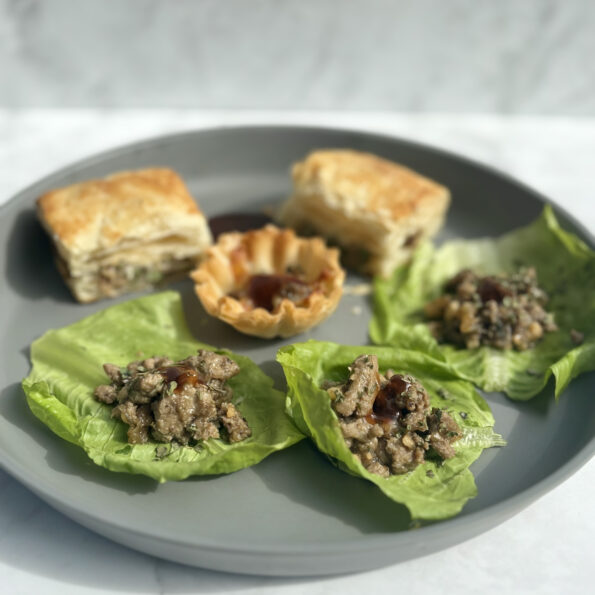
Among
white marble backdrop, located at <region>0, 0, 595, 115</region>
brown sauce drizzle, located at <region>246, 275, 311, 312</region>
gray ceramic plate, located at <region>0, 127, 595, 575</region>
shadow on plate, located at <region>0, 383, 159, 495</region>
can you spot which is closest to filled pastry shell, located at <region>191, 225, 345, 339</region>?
brown sauce drizzle, located at <region>246, 275, 311, 312</region>

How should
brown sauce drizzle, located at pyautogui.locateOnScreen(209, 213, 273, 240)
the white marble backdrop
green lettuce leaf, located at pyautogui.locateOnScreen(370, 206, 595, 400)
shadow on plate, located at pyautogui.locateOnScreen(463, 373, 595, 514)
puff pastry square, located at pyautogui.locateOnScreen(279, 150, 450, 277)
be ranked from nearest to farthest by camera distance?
shadow on plate, located at pyautogui.locateOnScreen(463, 373, 595, 514), green lettuce leaf, located at pyautogui.locateOnScreen(370, 206, 595, 400), puff pastry square, located at pyautogui.locateOnScreen(279, 150, 450, 277), brown sauce drizzle, located at pyautogui.locateOnScreen(209, 213, 273, 240), the white marble backdrop

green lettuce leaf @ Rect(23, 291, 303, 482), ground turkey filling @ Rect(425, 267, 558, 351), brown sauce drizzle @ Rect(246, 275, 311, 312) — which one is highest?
ground turkey filling @ Rect(425, 267, 558, 351)

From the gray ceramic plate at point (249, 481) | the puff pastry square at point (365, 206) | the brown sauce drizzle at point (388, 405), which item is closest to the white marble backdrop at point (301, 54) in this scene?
the gray ceramic plate at point (249, 481)

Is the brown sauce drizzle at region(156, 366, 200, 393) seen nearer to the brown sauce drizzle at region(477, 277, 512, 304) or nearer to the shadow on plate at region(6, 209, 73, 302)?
the shadow on plate at region(6, 209, 73, 302)

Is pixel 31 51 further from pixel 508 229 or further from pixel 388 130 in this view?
pixel 508 229

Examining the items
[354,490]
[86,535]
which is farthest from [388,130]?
[86,535]
